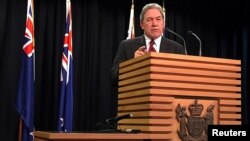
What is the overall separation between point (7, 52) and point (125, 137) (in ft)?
14.2

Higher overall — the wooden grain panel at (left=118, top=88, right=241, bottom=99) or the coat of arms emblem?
the wooden grain panel at (left=118, top=88, right=241, bottom=99)

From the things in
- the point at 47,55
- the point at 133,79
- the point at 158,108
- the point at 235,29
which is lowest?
the point at 158,108

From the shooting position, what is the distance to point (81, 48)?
597cm

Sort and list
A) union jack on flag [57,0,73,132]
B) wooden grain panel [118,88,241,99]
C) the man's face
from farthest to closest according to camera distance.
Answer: union jack on flag [57,0,73,132] → the man's face → wooden grain panel [118,88,241,99]

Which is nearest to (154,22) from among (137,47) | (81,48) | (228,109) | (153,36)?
(153,36)

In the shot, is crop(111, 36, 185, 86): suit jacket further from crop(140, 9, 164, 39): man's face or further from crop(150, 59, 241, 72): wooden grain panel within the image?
crop(150, 59, 241, 72): wooden grain panel

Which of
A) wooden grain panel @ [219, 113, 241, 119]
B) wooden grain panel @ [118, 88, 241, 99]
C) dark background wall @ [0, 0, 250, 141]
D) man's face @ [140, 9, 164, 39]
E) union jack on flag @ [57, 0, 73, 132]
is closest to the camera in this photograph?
wooden grain panel @ [118, 88, 241, 99]

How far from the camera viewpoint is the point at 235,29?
7082 mm

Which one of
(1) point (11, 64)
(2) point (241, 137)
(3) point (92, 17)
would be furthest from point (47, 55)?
(2) point (241, 137)

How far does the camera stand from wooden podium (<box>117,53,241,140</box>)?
1.64m

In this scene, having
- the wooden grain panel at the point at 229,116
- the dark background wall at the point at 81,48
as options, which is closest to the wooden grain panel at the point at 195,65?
the wooden grain panel at the point at 229,116

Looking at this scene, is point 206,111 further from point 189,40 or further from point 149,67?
point 189,40

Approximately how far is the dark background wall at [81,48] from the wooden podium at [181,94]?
3.89 m

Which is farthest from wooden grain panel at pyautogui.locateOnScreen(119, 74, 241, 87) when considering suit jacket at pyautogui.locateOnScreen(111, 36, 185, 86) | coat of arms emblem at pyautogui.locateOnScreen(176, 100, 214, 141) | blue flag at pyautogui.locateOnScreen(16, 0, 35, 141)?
blue flag at pyautogui.locateOnScreen(16, 0, 35, 141)
